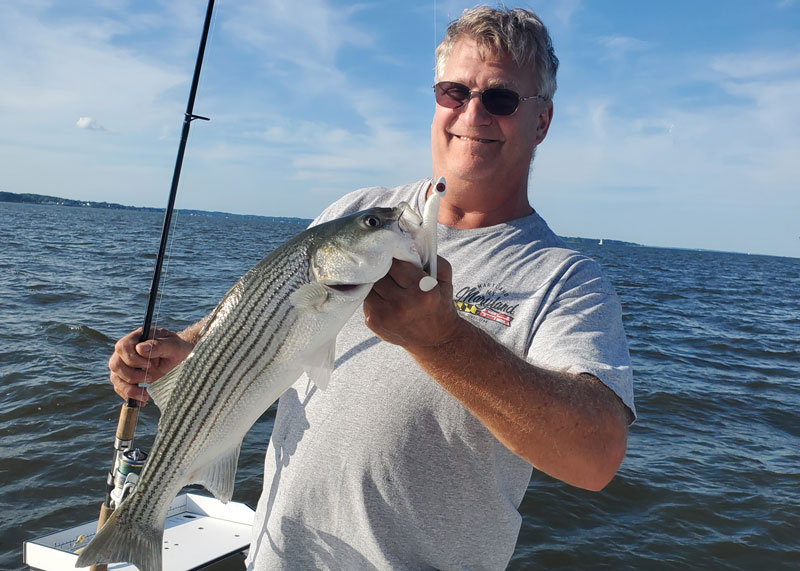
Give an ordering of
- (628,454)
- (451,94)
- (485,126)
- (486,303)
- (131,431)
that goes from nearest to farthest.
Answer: (486,303) → (485,126) → (451,94) → (131,431) → (628,454)

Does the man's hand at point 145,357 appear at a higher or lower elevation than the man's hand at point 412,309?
lower

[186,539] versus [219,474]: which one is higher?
[219,474]

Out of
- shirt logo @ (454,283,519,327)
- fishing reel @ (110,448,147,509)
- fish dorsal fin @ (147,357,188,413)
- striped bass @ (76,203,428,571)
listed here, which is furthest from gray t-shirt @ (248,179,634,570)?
fishing reel @ (110,448,147,509)

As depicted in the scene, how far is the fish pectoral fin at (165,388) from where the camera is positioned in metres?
2.76

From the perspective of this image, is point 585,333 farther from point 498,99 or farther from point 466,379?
point 498,99

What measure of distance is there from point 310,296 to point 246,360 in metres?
0.43

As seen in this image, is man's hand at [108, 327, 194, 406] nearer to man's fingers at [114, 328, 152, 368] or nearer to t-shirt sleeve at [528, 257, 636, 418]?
man's fingers at [114, 328, 152, 368]

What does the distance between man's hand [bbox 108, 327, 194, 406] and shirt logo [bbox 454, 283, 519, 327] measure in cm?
160

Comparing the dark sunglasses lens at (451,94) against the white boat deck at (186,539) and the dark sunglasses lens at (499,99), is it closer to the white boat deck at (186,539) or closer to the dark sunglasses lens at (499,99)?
the dark sunglasses lens at (499,99)

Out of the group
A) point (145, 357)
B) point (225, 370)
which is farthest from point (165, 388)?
point (145, 357)

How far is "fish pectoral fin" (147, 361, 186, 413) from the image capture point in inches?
109

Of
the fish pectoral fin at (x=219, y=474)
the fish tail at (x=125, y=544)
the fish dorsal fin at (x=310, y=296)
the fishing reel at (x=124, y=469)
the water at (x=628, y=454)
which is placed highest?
the fish dorsal fin at (x=310, y=296)

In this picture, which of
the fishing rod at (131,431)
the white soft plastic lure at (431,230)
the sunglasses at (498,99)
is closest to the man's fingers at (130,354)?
the fishing rod at (131,431)

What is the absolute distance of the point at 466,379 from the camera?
2305mm
